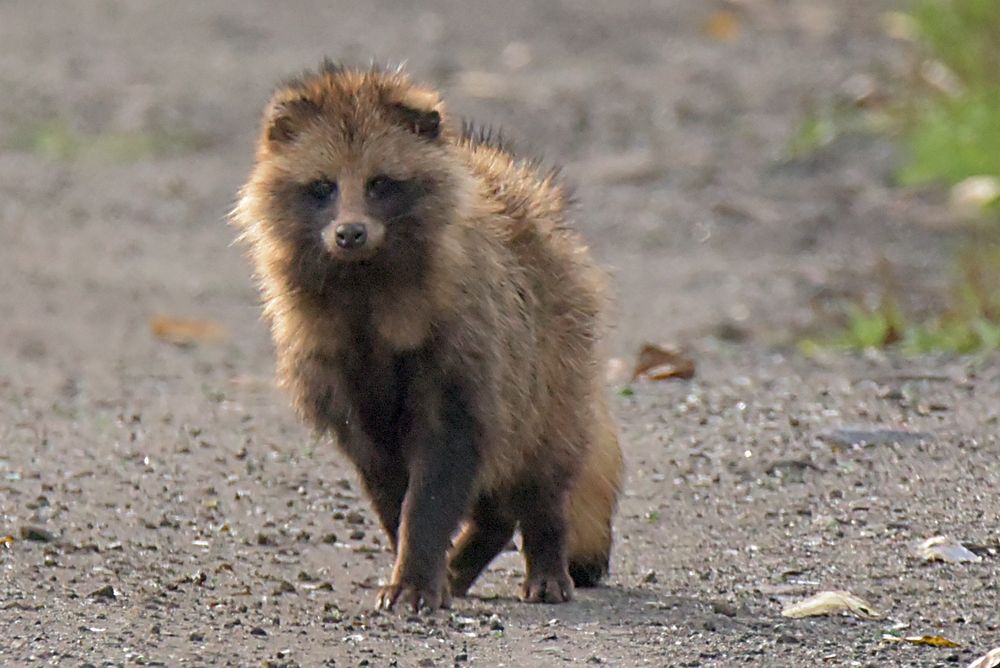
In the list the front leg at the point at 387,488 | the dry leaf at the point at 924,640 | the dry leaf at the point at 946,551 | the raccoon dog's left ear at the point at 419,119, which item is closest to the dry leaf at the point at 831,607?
the dry leaf at the point at 924,640

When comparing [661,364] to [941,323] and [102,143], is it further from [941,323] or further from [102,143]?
[102,143]

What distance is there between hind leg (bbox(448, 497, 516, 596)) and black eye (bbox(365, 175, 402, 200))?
103 centimetres

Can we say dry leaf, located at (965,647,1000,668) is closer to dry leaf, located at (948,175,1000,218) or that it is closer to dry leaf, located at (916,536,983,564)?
dry leaf, located at (916,536,983,564)

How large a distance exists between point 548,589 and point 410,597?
1.85 ft

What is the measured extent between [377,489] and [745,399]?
2553mm

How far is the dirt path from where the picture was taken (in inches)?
208

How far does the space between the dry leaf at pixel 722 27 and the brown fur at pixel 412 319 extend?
13014 mm

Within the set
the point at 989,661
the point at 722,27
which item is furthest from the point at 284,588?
the point at 722,27

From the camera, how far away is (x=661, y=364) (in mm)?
8555

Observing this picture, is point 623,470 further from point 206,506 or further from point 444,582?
point 206,506

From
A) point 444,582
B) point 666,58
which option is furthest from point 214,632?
point 666,58

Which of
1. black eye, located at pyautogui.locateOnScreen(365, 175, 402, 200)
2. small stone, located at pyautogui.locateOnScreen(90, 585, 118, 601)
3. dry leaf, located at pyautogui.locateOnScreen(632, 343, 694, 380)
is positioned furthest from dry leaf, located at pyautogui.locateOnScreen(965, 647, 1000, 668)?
dry leaf, located at pyautogui.locateOnScreen(632, 343, 694, 380)

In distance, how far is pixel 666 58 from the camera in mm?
17641

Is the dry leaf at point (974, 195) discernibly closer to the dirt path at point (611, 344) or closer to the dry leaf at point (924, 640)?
the dirt path at point (611, 344)
